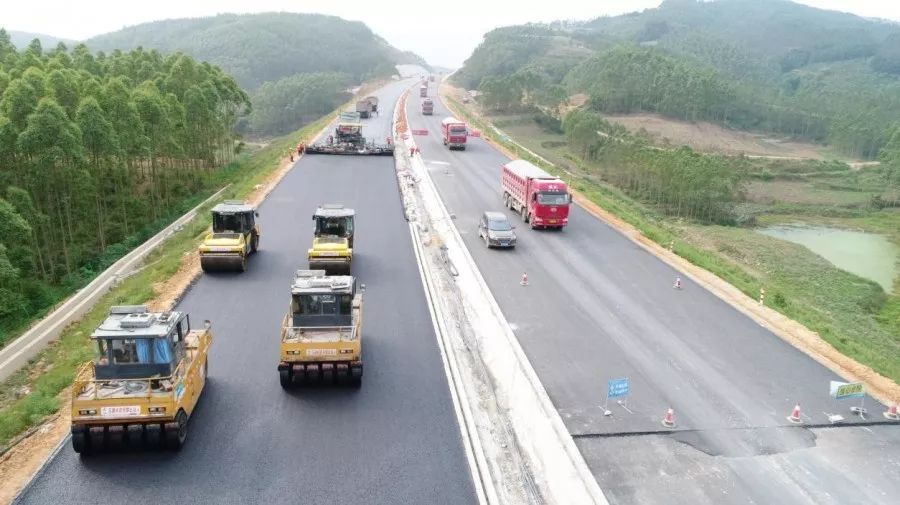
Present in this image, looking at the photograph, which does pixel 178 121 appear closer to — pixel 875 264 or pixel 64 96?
pixel 64 96

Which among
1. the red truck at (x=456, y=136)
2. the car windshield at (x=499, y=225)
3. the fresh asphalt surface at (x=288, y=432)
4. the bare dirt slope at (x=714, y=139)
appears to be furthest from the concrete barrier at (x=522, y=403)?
the bare dirt slope at (x=714, y=139)

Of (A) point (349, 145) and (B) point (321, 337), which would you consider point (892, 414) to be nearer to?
(B) point (321, 337)

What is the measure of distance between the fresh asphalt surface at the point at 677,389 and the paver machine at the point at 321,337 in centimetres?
564

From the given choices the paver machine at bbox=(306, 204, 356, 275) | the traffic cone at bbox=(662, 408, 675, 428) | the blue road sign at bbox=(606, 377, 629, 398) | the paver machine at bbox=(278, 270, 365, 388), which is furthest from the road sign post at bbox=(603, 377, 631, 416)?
the paver machine at bbox=(306, 204, 356, 275)

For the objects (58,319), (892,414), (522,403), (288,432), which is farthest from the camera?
(58,319)

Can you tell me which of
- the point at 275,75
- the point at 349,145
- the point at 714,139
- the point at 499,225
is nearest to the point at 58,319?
the point at 499,225

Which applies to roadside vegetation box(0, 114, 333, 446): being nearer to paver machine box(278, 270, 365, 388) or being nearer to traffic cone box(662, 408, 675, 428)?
paver machine box(278, 270, 365, 388)

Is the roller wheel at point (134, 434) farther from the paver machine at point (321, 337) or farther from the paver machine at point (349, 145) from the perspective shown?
the paver machine at point (349, 145)

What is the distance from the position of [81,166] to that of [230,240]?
39.6 feet

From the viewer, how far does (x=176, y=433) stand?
12805 millimetres

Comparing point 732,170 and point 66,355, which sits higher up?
point 732,170

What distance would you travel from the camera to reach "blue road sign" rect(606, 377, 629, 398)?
15.8 m

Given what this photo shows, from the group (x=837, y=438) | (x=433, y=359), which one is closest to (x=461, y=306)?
(x=433, y=359)

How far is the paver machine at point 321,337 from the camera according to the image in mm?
15242
